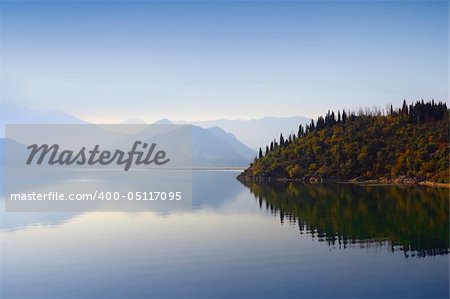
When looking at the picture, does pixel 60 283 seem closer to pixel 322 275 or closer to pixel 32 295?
pixel 32 295

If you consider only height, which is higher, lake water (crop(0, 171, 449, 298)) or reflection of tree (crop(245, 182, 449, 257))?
reflection of tree (crop(245, 182, 449, 257))

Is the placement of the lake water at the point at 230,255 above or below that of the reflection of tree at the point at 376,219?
below

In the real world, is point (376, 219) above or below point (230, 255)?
above

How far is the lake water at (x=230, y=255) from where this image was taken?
37312 millimetres

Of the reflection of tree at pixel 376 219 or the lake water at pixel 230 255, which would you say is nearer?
the lake water at pixel 230 255

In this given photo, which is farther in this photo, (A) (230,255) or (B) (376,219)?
(B) (376,219)

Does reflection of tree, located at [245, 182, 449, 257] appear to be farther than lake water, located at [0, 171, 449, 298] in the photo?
Yes

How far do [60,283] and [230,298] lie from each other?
1572 centimetres

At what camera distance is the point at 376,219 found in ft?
249

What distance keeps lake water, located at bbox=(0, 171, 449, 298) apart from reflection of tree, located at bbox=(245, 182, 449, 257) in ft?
0.61

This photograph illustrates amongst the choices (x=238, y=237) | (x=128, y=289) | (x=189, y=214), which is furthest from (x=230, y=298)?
(x=189, y=214)

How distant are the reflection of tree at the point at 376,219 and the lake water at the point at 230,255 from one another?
185 mm

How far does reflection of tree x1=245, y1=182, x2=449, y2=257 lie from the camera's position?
5625cm

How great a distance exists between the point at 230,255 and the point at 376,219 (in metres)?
35.7
